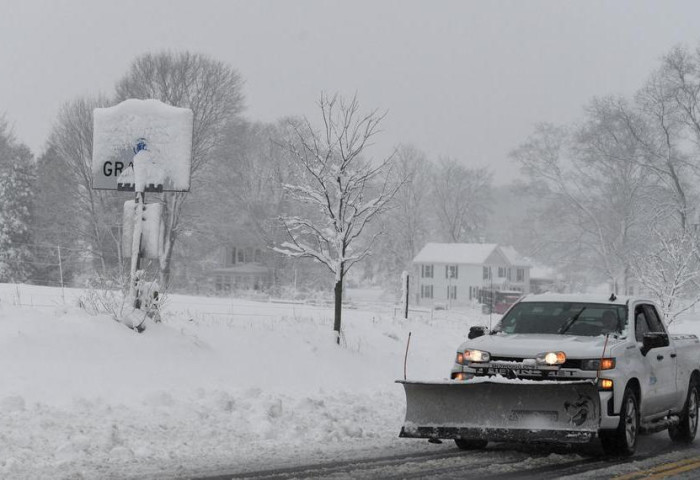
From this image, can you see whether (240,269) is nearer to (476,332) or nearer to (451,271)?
(451,271)

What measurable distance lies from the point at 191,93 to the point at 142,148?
33.3 metres

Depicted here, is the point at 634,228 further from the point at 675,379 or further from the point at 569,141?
the point at 675,379

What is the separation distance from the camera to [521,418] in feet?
29.7

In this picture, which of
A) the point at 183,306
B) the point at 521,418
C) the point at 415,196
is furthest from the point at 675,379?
the point at 415,196

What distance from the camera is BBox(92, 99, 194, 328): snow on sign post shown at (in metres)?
16.5

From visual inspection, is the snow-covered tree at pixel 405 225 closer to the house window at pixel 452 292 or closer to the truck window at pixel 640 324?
the house window at pixel 452 292

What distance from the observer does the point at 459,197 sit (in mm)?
92688

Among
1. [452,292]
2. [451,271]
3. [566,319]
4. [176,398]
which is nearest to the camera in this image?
[566,319]

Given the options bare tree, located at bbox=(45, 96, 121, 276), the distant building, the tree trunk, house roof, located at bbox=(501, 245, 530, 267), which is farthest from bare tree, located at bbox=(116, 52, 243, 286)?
house roof, located at bbox=(501, 245, 530, 267)

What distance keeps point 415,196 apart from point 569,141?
73.6ft

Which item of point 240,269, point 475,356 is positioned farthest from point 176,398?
point 240,269

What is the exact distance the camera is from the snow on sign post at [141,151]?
54.1 feet

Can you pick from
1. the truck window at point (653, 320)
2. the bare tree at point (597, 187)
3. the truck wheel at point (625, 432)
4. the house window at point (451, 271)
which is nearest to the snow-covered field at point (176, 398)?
the truck wheel at point (625, 432)

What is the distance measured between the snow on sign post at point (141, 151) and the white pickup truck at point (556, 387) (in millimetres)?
8024
